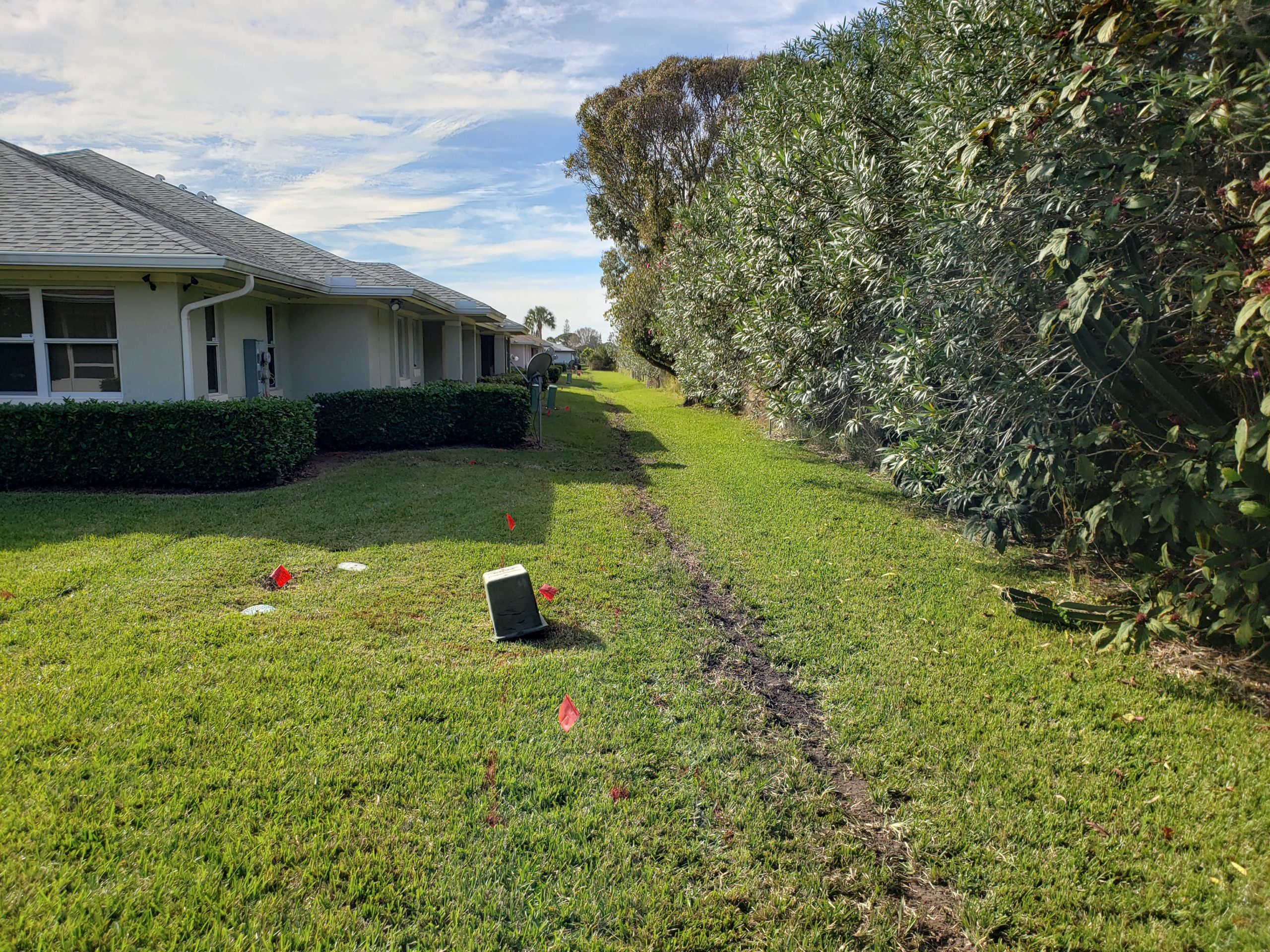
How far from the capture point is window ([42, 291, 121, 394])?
9.90m

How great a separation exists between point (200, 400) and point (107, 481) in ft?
4.80

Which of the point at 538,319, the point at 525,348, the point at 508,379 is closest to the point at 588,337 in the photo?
the point at 538,319

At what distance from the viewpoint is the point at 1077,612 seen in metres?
5.43

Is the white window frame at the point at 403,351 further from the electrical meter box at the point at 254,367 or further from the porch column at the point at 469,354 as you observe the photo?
the porch column at the point at 469,354

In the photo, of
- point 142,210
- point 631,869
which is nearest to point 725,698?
point 631,869

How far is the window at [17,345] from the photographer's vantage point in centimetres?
983

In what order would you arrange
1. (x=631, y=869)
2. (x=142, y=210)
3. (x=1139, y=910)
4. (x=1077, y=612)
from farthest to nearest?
(x=142, y=210) → (x=1077, y=612) → (x=631, y=869) → (x=1139, y=910)

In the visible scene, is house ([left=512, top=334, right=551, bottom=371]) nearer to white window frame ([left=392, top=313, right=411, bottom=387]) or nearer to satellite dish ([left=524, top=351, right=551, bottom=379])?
white window frame ([left=392, top=313, right=411, bottom=387])

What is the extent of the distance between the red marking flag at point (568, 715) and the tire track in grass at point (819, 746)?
1098 millimetres

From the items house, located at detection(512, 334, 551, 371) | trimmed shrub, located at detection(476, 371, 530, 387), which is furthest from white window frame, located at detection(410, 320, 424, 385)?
house, located at detection(512, 334, 551, 371)

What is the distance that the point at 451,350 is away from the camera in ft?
69.6

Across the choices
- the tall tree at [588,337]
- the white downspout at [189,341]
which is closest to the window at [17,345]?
the white downspout at [189,341]

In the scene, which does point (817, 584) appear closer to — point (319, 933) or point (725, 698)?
point (725, 698)

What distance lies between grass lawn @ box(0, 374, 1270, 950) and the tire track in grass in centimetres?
8
